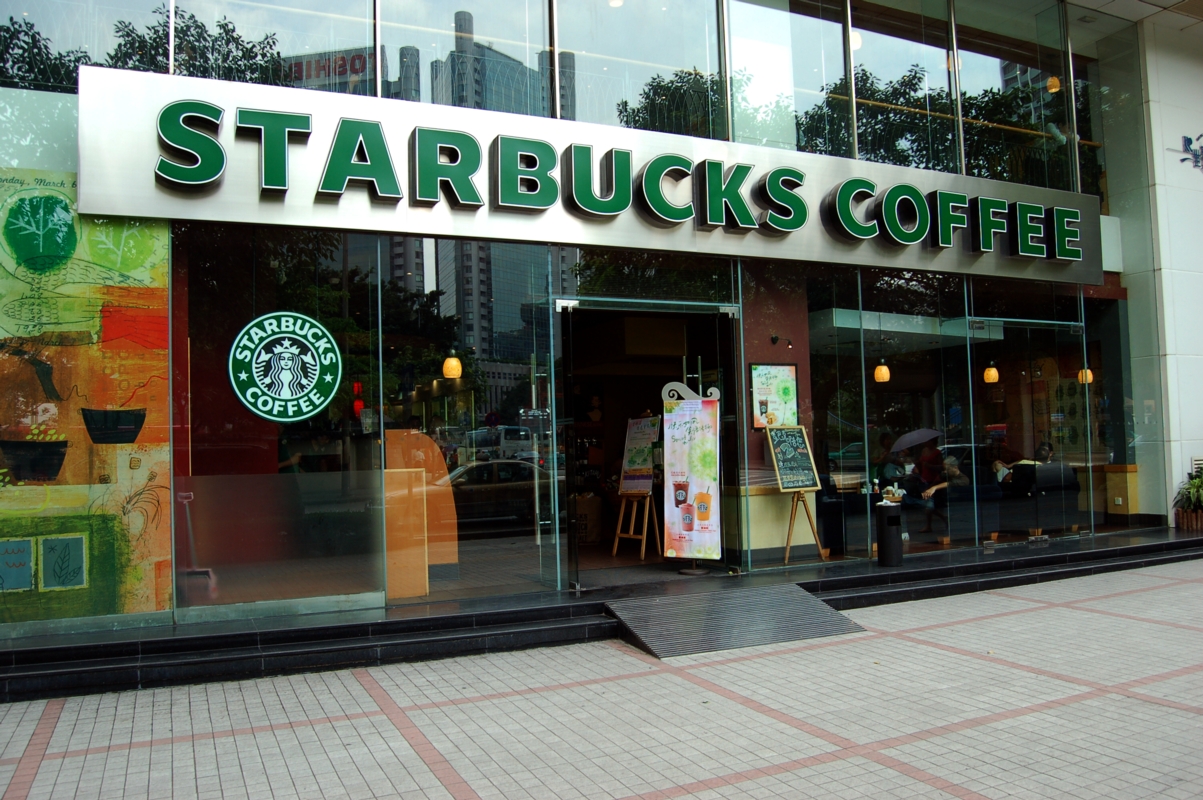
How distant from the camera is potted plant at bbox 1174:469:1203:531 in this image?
1193 centimetres

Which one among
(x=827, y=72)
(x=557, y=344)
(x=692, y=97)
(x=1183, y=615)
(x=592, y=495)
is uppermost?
(x=827, y=72)

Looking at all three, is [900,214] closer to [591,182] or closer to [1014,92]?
[1014,92]

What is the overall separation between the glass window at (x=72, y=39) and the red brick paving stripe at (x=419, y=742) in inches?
210

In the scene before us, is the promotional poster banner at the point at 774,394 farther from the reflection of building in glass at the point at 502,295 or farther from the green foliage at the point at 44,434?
the green foliage at the point at 44,434

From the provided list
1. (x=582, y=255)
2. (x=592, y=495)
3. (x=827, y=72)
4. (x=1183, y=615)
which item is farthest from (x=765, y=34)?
(x=1183, y=615)

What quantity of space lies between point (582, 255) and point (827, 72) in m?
4.23

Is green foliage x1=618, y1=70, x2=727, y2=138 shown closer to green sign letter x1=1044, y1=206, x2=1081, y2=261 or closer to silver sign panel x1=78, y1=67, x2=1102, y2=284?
silver sign panel x1=78, y1=67, x2=1102, y2=284

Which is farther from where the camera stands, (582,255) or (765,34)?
(765,34)

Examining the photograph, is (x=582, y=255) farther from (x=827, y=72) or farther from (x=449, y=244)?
(x=827, y=72)

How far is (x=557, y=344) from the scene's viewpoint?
8430 millimetres

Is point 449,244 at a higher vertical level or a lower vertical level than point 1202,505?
higher

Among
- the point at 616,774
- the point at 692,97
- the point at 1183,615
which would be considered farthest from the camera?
the point at 692,97

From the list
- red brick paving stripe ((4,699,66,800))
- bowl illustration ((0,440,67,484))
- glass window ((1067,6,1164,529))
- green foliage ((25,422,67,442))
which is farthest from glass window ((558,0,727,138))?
red brick paving stripe ((4,699,66,800))

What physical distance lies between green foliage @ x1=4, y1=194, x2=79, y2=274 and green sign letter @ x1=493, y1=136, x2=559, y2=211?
3.49 meters
